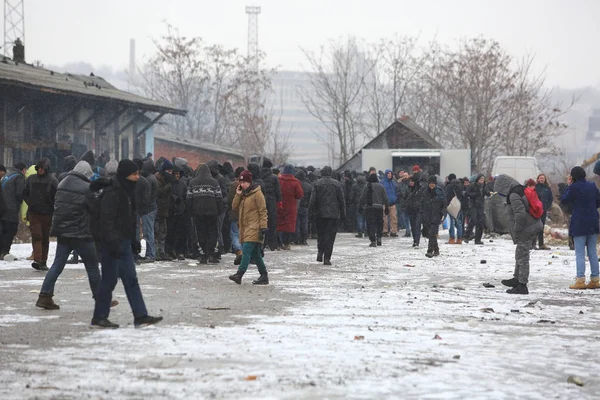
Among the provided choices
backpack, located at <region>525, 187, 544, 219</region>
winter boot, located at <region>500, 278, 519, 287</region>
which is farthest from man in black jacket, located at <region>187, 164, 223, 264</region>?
backpack, located at <region>525, 187, 544, 219</region>

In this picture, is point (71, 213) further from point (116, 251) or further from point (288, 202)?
point (288, 202)

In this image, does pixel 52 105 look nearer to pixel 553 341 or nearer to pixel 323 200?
pixel 323 200

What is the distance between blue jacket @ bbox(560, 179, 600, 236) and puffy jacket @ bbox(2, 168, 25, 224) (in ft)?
32.4

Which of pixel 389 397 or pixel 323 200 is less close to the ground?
pixel 323 200

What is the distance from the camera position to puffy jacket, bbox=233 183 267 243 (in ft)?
49.4

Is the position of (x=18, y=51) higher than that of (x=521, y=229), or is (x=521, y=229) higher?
(x=18, y=51)

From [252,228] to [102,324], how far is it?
4.90m

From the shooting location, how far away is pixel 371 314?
11.9m

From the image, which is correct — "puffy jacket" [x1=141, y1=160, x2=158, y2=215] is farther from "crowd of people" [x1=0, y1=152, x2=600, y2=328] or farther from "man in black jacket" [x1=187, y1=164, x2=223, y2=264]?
"man in black jacket" [x1=187, y1=164, x2=223, y2=264]

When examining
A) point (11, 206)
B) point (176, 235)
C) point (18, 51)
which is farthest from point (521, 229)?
point (18, 51)

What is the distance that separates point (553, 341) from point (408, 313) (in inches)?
88.6

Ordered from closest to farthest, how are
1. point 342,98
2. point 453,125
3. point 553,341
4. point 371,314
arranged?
point 553,341, point 371,314, point 453,125, point 342,98

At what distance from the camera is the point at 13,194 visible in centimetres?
1905

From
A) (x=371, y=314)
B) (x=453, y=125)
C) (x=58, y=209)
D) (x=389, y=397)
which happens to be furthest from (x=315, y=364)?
(x=453, y=125)
